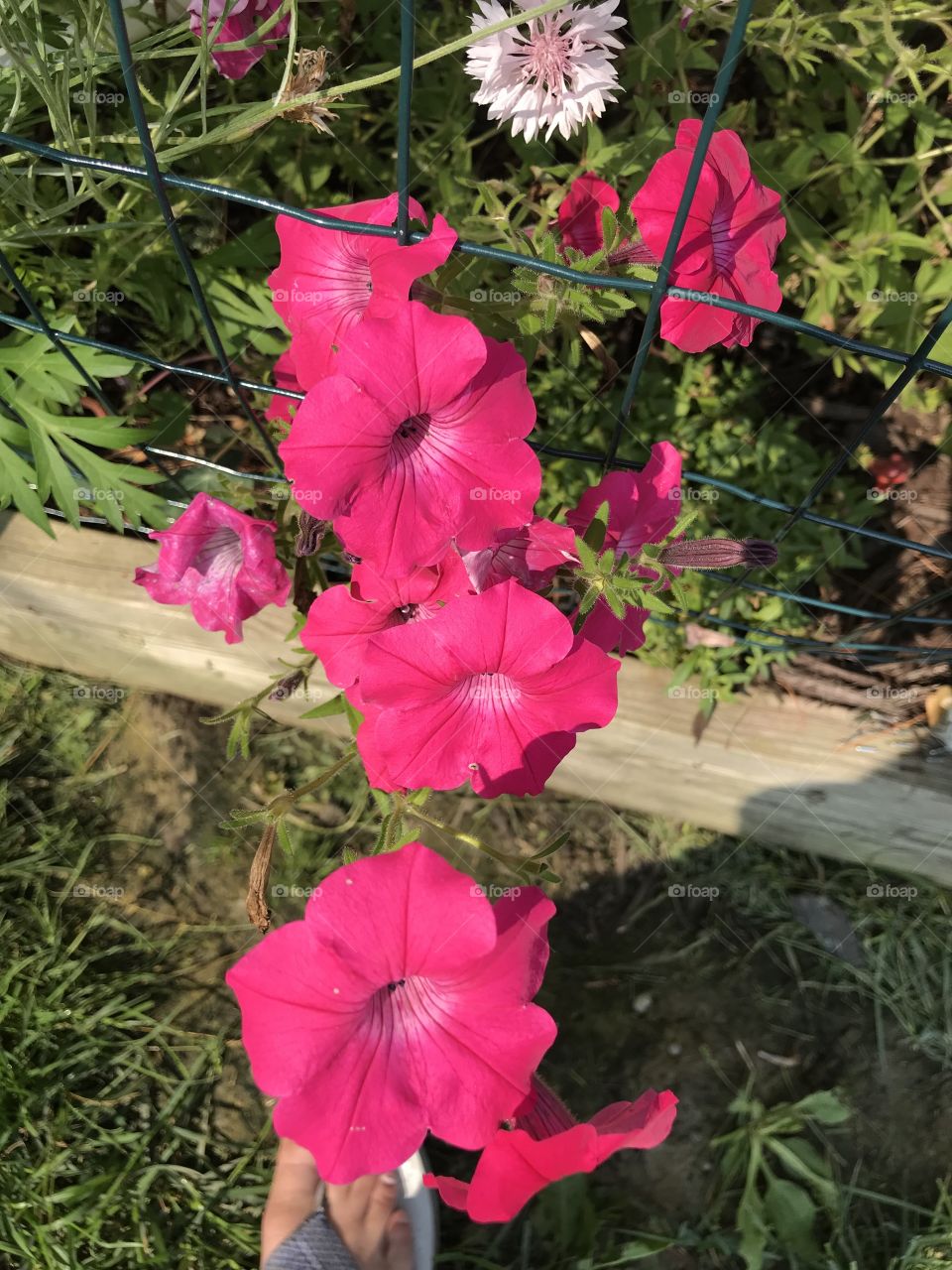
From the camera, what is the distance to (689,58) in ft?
5.64

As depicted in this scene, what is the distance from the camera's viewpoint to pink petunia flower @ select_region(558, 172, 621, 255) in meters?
1.33

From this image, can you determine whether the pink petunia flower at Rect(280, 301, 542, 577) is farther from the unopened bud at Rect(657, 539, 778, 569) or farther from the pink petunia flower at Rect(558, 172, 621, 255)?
the pink petunia flower at Rect(558, 172, 621, 255)

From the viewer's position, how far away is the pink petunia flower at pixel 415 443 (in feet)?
3.24

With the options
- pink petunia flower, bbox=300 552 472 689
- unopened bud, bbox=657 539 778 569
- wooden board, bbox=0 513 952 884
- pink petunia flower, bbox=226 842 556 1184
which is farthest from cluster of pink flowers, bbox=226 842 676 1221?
wooden board, bbox=0 513 952 884

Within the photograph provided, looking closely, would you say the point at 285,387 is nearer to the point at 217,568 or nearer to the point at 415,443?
the point at 217,568

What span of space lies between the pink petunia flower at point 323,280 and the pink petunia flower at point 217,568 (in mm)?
271

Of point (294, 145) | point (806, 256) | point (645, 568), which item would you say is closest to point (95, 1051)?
point (645, 568)

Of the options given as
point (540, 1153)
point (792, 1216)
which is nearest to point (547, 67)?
point (540, 1153)

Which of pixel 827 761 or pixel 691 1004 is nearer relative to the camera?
pixel 827 761

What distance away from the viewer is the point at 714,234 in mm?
1171

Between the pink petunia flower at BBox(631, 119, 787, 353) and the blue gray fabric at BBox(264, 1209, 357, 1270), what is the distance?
1.94 metres

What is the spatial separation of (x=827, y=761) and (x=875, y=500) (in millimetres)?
556

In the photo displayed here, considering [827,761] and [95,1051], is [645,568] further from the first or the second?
[95,1051]

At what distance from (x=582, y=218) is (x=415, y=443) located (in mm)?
481
